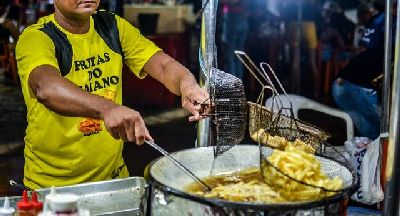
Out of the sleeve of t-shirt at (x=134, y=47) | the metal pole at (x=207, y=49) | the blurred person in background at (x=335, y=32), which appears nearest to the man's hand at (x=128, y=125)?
the sleeve of t-shirt at (x=134, y=47)

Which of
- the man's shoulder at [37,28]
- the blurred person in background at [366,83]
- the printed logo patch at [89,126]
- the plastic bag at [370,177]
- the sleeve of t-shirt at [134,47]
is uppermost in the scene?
the man's shoulder at [37,28]

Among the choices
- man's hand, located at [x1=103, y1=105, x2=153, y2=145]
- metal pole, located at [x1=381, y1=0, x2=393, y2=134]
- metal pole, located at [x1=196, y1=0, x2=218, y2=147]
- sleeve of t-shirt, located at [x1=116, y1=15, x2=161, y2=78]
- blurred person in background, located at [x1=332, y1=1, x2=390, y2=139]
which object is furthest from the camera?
blurred person in background, located at [x1=332, y1=1, x2=390, y2=139]

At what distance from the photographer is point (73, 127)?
110 inches

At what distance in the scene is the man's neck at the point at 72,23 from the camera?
2850mm

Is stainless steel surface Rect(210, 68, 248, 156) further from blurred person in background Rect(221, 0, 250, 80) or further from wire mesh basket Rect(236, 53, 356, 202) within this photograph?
blurred person in background Rect(221, 0, 250, 80)

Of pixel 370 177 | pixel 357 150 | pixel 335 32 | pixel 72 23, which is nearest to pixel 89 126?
pixel 72 23

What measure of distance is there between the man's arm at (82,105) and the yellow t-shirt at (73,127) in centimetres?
20

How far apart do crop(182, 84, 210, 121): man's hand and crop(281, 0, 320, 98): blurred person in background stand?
26.4 ft

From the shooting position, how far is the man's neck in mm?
2850

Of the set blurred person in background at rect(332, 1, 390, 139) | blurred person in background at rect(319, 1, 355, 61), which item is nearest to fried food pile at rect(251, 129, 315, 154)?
blurred person in background at rect(332, 1, 390, 139)

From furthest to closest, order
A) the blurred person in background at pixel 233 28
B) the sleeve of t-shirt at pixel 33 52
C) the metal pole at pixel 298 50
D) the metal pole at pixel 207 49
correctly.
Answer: the metal pole at pixel 298 50
the blurred person in background at pixel 233 28
the metal pole at pixel 207 49
the sleeve of t-shirt at pixel 33 52

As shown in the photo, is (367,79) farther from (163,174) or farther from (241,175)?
(163,174)

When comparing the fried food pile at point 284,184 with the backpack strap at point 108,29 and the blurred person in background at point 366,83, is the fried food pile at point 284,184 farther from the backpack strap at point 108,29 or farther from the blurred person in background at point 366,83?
the blurred person in background at point 366,83

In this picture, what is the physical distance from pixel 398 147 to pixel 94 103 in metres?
1.19
